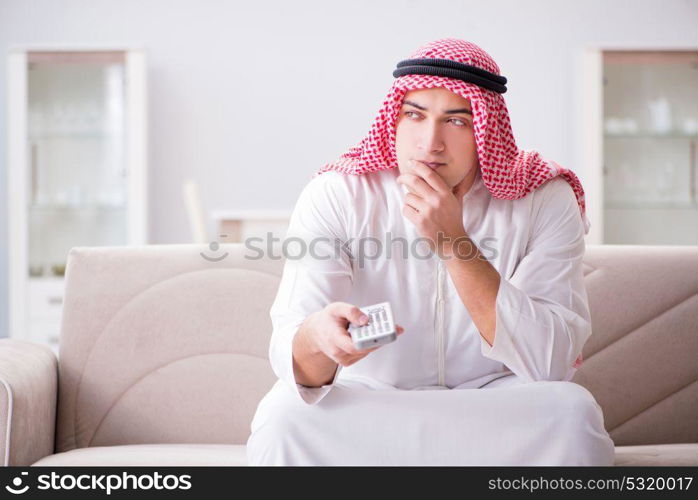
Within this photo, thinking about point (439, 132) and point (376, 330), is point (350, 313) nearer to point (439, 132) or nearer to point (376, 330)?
point (376, 330)

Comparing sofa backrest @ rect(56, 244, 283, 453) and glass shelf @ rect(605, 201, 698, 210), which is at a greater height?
glass shelf @ rect(605, 201, 698, 210)

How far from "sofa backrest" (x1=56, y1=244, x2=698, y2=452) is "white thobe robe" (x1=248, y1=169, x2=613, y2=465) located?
0.43m

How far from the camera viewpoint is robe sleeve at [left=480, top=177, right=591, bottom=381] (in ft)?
4.91

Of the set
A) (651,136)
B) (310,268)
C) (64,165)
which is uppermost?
(651,136)

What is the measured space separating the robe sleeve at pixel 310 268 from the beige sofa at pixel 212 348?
424mm

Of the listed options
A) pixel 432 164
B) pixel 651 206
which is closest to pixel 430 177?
pixel 432 164

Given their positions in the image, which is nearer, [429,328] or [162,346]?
[429,328]

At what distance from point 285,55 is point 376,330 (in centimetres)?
408

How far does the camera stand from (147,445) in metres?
1.94

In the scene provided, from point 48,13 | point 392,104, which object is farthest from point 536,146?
point 392,104

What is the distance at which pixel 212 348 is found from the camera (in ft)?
6.77

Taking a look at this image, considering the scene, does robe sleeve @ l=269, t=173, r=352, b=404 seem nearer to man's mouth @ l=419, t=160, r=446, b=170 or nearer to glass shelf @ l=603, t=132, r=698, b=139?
man's mouth @ l=419, t=160, r=446, b=170

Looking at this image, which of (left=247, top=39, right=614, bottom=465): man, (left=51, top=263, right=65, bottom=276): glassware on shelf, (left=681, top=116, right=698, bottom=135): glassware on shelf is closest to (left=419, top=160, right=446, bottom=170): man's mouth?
(left=247, top=39, right=614, bottom=465): man

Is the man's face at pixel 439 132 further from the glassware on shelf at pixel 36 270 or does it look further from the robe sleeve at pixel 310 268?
Answer: the glassware on shelf at pixel 36 270
